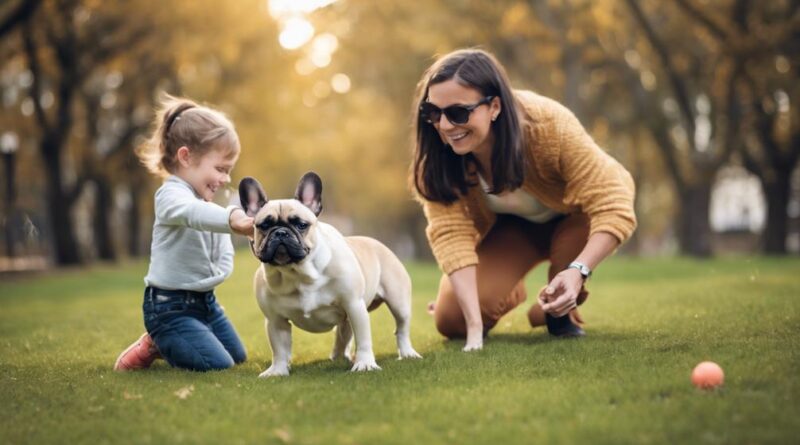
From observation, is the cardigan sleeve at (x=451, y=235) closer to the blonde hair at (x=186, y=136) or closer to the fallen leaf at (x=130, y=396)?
the blonde hair at (x=186, y=136)

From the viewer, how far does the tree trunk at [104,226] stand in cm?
2688

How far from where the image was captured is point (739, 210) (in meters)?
43.6

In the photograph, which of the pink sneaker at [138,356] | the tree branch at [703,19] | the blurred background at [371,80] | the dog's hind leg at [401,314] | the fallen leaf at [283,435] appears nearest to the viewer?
the fallen leaf at [283,435]

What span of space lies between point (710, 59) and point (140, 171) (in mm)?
17580

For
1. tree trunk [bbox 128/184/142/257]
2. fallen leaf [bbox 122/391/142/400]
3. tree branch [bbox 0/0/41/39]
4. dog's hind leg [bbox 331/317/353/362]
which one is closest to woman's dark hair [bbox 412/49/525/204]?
dog's hind leg [bbox 331/317/353/362]

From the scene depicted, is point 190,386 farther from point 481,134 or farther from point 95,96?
point 95,96

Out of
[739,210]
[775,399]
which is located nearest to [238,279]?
[775,399]

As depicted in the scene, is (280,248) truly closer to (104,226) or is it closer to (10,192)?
(10,192)

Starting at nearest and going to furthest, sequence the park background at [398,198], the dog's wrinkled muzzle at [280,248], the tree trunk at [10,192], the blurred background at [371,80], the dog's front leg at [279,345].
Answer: the park background at [398,198]
the dog's wrinkled muzzle at [280,248]
the dog's front leg at [279,345]
the blurred background at [371,80]
the tree trunk at [10,192]

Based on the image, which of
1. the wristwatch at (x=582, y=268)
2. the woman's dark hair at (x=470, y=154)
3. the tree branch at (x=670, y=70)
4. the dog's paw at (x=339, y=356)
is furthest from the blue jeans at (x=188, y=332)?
the tree branch at (x=670, y=70)

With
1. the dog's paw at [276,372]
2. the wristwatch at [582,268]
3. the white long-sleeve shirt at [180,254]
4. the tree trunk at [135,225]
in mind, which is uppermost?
the white long-sleeve shirt at [180,254]

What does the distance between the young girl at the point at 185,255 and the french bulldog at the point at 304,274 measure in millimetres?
580

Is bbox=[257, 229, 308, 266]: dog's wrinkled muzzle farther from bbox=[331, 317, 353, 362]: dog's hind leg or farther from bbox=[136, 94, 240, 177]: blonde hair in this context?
bbox=[136, 94, 240, 177]: blonde hair

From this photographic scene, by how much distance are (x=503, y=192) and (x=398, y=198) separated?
25363mm
